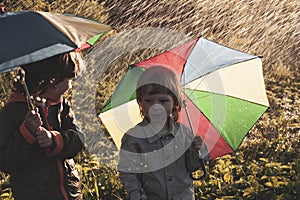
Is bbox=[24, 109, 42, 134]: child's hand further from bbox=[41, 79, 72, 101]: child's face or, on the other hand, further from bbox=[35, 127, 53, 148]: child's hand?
bbox=[41, 79, 72, 101]: child's face

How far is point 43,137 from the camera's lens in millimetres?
3051

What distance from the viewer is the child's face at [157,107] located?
11.2 ft

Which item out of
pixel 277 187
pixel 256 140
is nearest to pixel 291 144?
pixel 256 140

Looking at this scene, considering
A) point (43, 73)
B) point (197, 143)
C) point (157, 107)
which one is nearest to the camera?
point (43, 73)

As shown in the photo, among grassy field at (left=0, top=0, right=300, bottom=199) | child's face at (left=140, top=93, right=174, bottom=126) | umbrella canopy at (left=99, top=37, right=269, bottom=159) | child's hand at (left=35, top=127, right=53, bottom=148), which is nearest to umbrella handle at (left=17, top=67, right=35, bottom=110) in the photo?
child's hand at (left=35, top=127, right=53, bottom=148)

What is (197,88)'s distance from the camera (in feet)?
12.9

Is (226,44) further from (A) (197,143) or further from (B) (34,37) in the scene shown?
(B) (34,37)

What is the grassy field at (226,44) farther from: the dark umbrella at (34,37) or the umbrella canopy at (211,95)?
the dark umbrella at (34,37)

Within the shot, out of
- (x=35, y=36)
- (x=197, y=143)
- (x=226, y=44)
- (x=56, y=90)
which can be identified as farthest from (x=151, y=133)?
(x=226, y=44)

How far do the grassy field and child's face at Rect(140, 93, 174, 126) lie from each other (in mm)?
1339

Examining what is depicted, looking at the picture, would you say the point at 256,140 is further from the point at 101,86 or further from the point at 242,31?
the point at 242,31

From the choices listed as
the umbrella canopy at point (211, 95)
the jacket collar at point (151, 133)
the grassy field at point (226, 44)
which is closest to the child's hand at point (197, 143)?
the jacket collar at point (151, 133)

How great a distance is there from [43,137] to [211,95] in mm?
1273

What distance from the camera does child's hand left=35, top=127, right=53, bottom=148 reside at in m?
3.04
